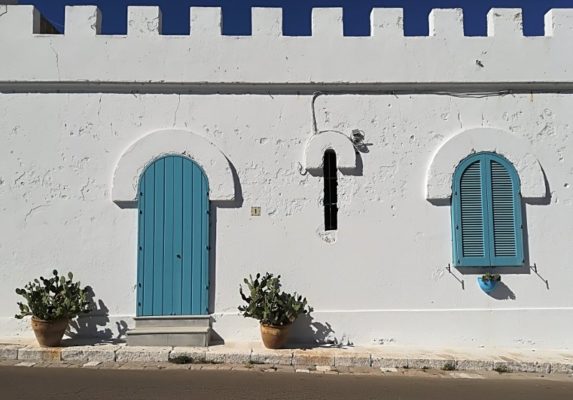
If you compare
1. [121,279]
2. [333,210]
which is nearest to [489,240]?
[333,210]

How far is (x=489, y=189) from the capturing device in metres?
7.58

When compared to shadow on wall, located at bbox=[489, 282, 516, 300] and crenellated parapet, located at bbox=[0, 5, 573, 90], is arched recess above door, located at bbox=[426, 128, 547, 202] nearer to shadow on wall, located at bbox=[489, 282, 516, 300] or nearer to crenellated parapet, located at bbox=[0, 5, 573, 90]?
crenellated parapet, located at bbox=[0, 5, 573, 90]

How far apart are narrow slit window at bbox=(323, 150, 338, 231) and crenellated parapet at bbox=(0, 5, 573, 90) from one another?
1.12 meters

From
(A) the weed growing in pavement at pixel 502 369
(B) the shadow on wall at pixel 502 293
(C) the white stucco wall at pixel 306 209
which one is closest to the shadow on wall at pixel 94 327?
(C) the white stucco wall at pixel 306 209

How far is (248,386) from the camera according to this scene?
574 cm

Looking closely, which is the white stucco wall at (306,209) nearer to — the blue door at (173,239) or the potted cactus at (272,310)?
the blue door at (173,239)

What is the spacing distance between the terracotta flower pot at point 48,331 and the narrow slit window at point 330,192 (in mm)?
3882

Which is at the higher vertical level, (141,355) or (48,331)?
(48,331)

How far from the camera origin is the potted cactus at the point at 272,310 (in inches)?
271

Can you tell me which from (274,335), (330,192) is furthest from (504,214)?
(274,335)

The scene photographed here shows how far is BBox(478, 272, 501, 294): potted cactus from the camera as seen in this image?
7.38 m

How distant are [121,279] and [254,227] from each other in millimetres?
2032

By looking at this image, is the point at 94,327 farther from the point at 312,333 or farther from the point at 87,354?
the point at 312,333

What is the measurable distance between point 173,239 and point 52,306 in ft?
5.88
